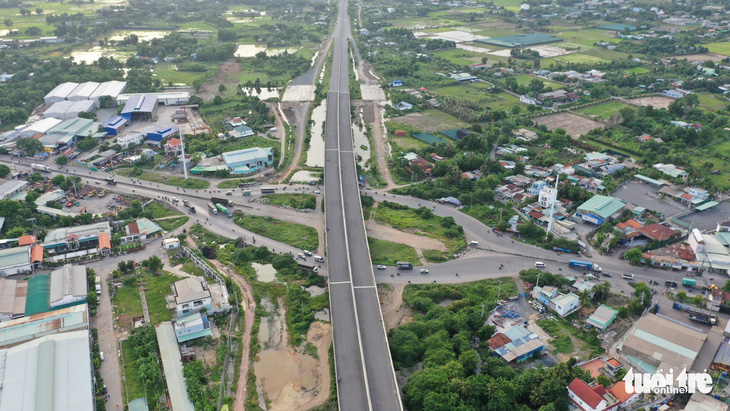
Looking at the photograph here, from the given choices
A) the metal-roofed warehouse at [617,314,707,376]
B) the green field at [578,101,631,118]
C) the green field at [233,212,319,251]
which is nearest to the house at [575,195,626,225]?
the metal-roofed warehouse at [617,314,707,376]

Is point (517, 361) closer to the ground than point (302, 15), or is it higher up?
closer to the ground

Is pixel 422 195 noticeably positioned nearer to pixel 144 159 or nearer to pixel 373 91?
pixel 144 159

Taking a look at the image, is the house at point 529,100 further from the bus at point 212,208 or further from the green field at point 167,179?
the bus at point 212,208

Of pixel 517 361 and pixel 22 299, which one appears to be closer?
pixel 517 361

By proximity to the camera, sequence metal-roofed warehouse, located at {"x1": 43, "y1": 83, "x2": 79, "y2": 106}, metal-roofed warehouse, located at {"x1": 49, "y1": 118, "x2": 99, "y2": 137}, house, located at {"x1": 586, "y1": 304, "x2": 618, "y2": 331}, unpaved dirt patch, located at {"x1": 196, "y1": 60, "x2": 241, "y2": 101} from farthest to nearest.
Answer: unpaved dirt patch, located at {"x1": 196, "y1": 60, "x2": 241, "y2": 101}
metal-roofed warehouse, located at {"x1": 43, "y1": 83, "x2": 79, "y2": 106}
metal-roofed warehouse, located at {"x1": 49, "y1": 118, "x2": 99, "y2": 137}
house, located at {"x1": 586, "y1": 304, "x2": 618, "y2": 331}

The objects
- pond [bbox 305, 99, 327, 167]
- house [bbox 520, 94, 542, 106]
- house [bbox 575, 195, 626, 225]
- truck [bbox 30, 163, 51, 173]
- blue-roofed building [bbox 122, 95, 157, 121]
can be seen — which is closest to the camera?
house [bbox 575, 195, 626, 225]

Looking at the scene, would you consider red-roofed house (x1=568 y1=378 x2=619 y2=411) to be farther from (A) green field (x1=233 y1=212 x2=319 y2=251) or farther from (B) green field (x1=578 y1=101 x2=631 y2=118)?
(B) green field (x1=578 y1=101 x2=631 y2=118)

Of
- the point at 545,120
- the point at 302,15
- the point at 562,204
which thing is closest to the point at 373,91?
the point at 545,120

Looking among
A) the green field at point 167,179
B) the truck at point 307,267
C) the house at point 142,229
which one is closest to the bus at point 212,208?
the green field at point 167,179
